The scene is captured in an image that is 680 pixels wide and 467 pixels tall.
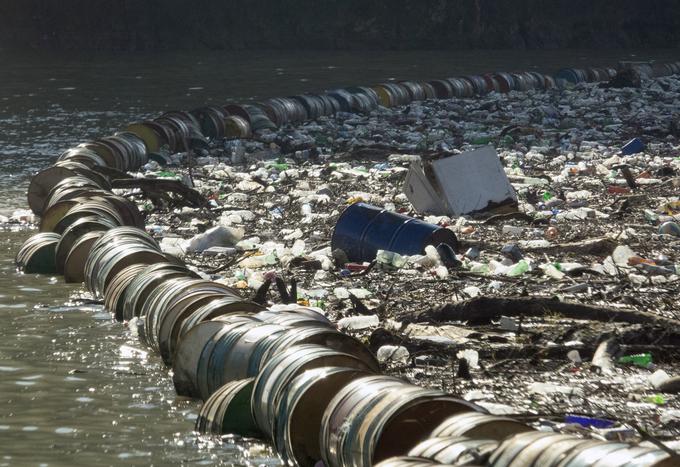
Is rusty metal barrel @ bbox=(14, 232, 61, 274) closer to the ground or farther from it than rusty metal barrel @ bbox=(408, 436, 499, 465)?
closer to the ground

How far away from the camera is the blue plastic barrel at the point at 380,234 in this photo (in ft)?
25.6

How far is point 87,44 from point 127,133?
82.7ft

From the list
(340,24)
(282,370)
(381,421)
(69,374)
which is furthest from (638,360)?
(340,24)

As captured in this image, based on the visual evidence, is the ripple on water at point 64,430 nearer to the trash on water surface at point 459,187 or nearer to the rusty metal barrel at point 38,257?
the rusty metal barrel at point 38,257

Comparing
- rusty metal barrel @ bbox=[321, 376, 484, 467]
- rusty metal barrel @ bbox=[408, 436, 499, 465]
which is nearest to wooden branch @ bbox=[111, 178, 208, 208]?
rusty metal barrel @ bbox=[321, 376, 484, 467]

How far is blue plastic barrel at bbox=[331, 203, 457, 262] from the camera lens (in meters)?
7.79

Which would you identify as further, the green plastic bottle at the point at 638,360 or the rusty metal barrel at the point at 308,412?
the green plastic bottle at the point at 638,360

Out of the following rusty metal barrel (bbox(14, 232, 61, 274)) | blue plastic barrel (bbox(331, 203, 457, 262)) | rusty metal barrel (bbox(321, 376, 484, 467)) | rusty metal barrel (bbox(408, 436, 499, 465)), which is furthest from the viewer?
rusty metal barrel (bbox(14, 232, 61, 274))

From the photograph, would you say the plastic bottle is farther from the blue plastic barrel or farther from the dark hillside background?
the dark hillside background

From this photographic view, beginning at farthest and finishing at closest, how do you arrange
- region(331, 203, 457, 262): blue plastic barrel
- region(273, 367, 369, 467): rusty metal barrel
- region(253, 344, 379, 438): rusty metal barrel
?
region(331, 203, 457, 262): blue plastic barrel → region(253, 344, 379, 438): rusty metal barrel → region(273, 367, 369, 467): rusty metal barrel

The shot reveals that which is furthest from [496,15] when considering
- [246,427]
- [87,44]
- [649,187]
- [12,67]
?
[246,427]

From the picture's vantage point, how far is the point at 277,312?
571 cm

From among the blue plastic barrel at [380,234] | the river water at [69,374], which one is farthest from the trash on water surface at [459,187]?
the river water at [69,374]

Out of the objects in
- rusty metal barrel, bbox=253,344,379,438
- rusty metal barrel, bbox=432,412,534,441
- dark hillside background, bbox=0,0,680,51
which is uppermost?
rusty metal barrel, bbox=432,412,534,441
